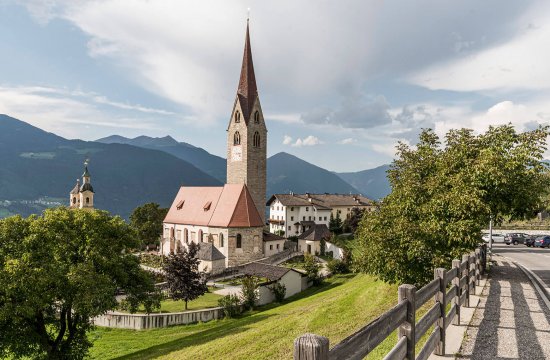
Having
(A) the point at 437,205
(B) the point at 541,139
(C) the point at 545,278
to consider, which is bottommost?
(C) the point at 545,278

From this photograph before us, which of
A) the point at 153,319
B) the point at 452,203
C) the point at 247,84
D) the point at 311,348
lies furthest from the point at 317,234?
the point at 311,348

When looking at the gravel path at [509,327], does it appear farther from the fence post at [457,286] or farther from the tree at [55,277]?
the tree at [55,277]

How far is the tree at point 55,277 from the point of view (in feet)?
64.6

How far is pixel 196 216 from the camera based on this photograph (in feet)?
213

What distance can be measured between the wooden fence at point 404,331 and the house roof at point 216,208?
162ft

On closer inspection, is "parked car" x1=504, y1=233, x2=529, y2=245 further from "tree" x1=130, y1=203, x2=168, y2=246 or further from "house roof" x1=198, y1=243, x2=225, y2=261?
"tree" x1=130, y1=203, x2=168, y2=246

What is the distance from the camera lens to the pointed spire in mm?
70688

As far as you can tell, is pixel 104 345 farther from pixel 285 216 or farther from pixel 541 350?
pixel 285 216

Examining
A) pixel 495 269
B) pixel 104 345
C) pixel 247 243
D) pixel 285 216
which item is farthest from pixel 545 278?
pixel 285 216

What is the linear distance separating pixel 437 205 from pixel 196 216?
5375 cm

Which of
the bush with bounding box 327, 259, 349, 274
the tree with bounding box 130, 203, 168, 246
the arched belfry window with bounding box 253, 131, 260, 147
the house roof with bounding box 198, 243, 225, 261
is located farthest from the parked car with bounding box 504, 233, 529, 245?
the tree with bounding box 130, 203, 168, 246

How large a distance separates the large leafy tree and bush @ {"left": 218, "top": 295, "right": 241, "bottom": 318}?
63.9 ft

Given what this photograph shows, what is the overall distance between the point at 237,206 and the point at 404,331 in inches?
2128

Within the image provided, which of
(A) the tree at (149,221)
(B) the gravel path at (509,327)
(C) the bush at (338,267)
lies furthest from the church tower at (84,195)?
(B) the gravel path at (509,327)
